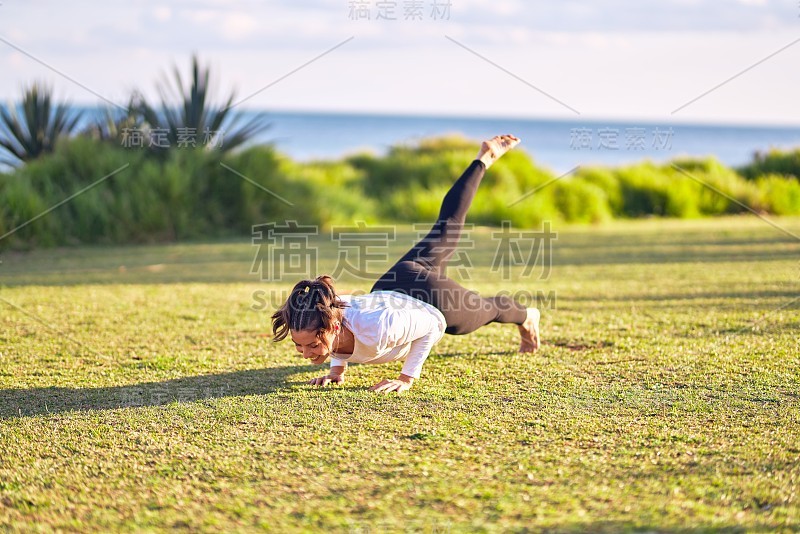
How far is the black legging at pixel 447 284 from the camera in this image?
13.8 feet

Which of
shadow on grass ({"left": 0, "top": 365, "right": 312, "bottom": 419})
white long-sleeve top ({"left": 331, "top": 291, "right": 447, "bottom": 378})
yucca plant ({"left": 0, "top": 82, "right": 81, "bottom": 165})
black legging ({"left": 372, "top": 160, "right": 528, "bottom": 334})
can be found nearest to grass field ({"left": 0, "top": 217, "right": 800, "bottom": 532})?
shadow on grass ({"left": 0, "top": 365, "right": 312, "bottom": 419})

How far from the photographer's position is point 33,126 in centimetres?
1196

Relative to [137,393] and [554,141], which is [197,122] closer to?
[137,393]

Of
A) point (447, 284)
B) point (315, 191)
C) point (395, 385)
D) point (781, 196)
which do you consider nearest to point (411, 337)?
point (395, 385)

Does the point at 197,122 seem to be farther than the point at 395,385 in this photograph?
Yes

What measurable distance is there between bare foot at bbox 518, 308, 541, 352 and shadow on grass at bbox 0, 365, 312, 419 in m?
1.43

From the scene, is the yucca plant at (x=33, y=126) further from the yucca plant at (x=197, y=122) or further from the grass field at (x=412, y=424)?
the grass field at (x=412, y=424)

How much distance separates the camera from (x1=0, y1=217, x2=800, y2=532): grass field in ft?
8.52

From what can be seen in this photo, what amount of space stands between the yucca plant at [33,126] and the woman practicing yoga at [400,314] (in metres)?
8.99

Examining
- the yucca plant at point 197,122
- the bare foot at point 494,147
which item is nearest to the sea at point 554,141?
the yucca plant at point 197,122

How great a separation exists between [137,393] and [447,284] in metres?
1.69

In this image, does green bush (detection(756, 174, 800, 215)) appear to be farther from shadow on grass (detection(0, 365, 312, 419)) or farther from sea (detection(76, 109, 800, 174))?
shadow on grass (detection(0, 365, 312, 419))

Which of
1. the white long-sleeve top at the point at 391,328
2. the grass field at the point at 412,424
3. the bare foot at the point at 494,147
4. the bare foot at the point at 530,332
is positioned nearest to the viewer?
the grass field at the point at 412,424

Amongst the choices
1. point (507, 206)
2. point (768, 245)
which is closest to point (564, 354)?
point (768, 245)
